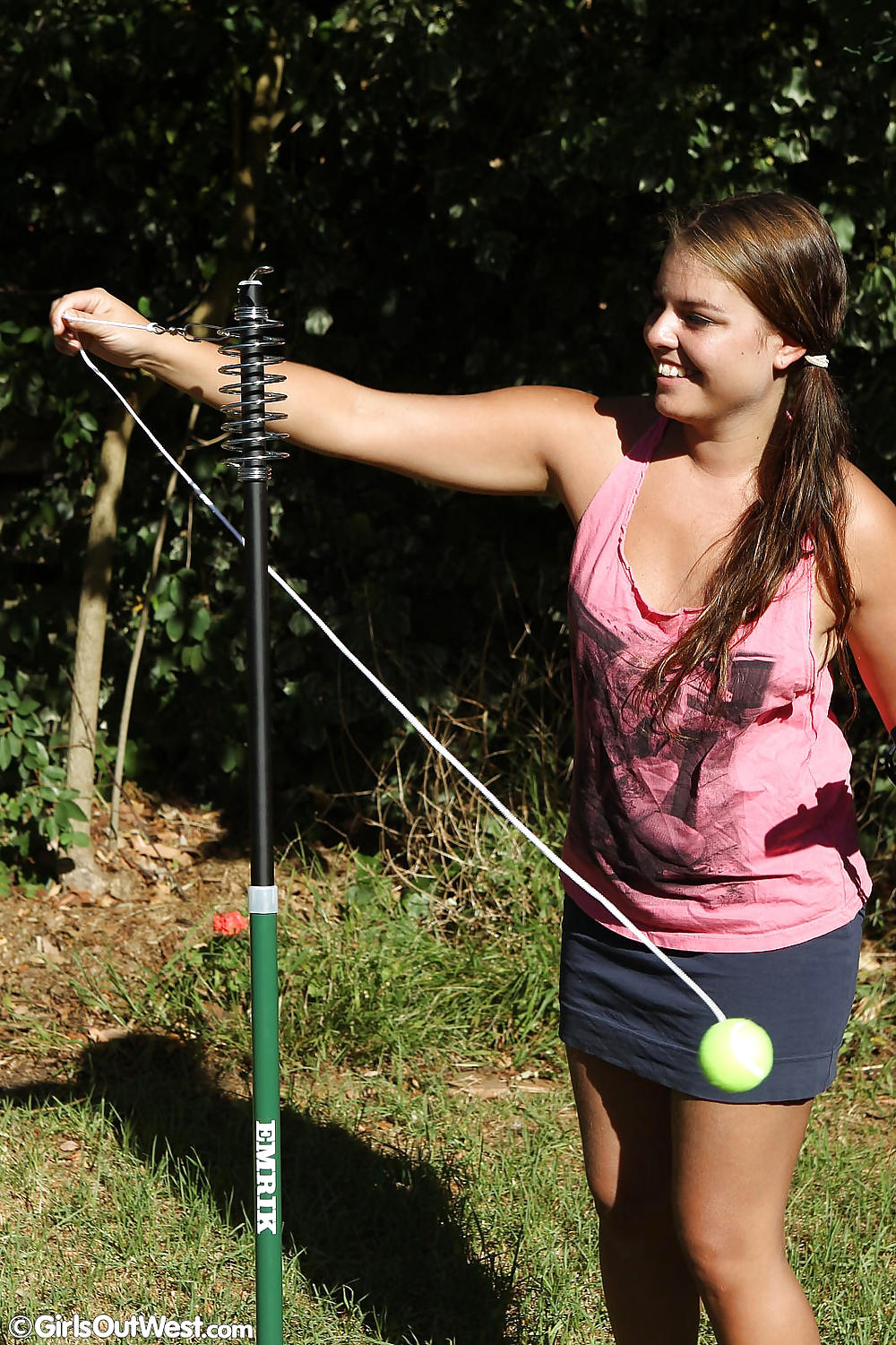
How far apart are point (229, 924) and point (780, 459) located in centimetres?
247

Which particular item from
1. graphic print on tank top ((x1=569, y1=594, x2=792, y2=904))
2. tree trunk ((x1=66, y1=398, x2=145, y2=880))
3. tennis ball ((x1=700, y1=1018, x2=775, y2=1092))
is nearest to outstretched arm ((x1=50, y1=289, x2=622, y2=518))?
graphic print on tank top ((x1=569, y1=594, x2=792, y2=904))

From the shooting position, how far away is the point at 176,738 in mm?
4996

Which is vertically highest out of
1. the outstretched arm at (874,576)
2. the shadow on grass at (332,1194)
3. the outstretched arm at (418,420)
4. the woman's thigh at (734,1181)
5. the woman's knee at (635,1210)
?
the outstretched arm at (418,420)

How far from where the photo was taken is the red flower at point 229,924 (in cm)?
386

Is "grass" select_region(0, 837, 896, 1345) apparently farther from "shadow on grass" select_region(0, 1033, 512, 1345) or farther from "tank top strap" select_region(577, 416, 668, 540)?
"tank top strap" select_region(577, 416, 668, 540)

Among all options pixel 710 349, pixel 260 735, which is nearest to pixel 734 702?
pixel 710 349

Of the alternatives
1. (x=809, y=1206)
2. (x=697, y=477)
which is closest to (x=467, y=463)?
(x=697, y=477)

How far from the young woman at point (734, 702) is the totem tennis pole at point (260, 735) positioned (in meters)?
0.48

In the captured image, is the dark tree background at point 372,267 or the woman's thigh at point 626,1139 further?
the dark tree background at point 372,267

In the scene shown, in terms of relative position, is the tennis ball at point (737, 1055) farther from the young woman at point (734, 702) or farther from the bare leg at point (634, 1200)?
the bare leg at point (634, 1200)

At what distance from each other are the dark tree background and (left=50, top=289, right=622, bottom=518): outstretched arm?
188cm

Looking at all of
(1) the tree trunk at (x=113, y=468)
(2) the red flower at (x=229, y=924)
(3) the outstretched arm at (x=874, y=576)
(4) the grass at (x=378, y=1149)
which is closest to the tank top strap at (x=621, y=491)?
(3) the outstretched arm at (x=874, y=576)

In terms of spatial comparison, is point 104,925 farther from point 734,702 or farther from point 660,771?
point 734,702

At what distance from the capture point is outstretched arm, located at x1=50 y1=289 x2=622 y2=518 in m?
2.01
